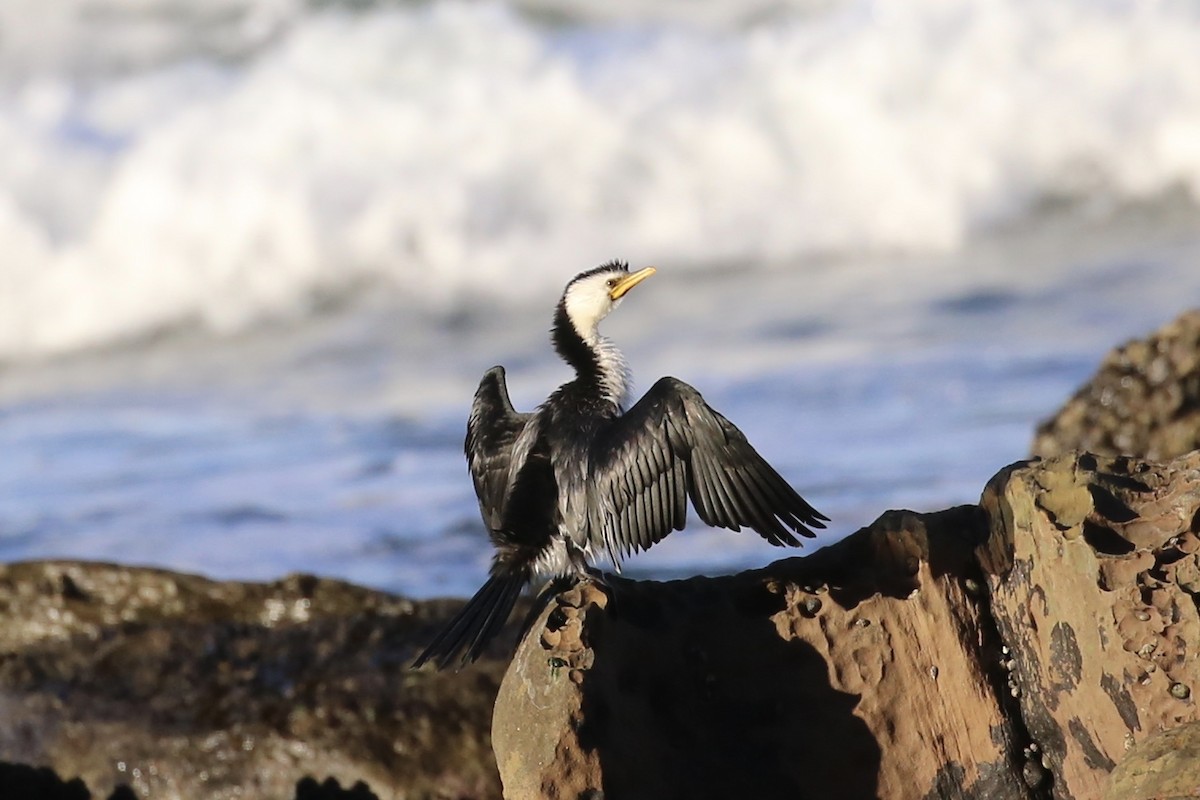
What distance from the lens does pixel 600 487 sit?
4289 millimetres

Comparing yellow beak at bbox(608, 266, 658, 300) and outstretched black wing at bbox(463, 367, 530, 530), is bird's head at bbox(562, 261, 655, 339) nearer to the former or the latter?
yellow beak at bbox(608, 266, 658, 300)

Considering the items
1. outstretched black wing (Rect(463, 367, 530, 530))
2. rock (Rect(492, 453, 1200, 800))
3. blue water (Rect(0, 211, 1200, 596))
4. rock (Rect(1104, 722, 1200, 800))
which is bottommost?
rock (Rect(1104, 722, 1200, 800))

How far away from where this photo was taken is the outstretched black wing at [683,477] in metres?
4.14

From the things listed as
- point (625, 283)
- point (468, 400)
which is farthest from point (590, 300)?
point (468, 400)

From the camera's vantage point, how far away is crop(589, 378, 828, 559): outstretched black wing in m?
4.14

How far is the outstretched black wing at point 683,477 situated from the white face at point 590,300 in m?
0.96

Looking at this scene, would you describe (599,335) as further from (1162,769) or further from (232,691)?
(1162,769)

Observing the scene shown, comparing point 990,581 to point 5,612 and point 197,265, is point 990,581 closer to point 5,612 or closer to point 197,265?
point 5,612

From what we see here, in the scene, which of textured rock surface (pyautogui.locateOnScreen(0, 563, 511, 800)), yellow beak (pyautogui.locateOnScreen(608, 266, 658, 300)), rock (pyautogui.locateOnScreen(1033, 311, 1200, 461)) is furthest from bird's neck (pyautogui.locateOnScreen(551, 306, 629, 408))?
rock (pyautogui.locateOnScreen(1033, 311, 1200, 461))

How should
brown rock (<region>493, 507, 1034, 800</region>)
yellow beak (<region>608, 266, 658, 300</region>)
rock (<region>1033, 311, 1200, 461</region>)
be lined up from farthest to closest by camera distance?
rock (<region>1033, 311, 1200, 461</region>) < yellow beak (<region>608, 266, 658, 300</region>) < brown rock (<region>493, 507, 1034, 800</region>)

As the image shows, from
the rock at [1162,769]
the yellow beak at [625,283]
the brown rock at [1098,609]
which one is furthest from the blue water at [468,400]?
the rock at [1162,769]

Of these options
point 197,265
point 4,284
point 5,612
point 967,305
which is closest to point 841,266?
point 967,305

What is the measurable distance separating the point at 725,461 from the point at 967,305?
8.72 metres

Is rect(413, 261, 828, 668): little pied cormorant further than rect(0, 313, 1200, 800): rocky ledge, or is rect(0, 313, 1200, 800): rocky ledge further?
rect(413, 261, 828, 668): little pied cormorant
